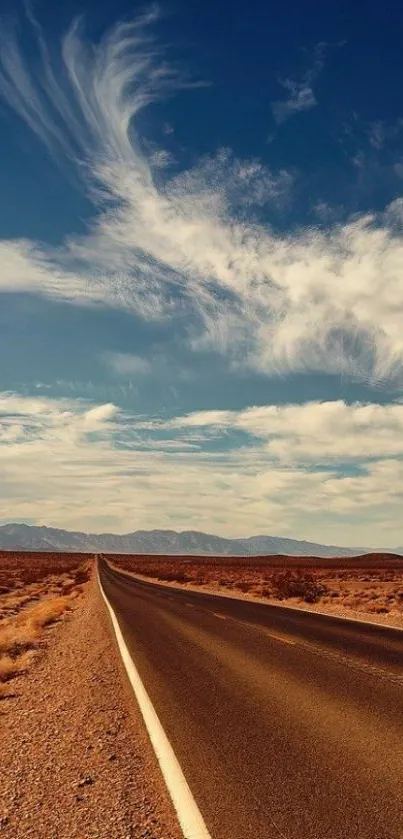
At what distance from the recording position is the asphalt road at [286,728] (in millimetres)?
4328

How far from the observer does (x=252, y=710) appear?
299 inches

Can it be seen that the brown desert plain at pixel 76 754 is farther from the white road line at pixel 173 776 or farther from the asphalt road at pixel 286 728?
the asphalt road at pixel 286 728

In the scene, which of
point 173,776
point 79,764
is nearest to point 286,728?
point 173,776

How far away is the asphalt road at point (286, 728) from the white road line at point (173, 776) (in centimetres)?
8

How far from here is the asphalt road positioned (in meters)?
4.33

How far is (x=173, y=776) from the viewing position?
17.6ft

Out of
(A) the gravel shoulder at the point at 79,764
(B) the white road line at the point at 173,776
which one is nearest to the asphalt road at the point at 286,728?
(B) the white road line at the point at 173,776

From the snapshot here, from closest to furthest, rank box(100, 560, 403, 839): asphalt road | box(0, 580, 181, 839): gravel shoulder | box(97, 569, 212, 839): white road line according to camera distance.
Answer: box(97, 569, 212, 839): white road line, box(100, 560, 403, 839): asphalt road, box(0, 580, 181, 839): gravel shoulder

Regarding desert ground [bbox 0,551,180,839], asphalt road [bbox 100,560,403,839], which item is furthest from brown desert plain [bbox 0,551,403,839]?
asphalt road [bbox 100,560,403,839]

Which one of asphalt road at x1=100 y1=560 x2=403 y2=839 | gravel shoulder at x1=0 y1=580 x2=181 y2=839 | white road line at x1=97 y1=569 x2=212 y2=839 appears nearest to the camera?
white road line at x1=97 y1=569 x2=212 y2=839

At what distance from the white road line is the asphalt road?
8 centimetres

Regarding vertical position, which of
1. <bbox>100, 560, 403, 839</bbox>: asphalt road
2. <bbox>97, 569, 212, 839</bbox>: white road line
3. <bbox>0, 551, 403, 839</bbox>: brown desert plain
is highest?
<bbox>100, 560, 403, 839</bbox>: asphalt road

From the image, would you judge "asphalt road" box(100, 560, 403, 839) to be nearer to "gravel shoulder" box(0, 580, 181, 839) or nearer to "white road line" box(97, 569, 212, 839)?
"white road line" box(97, 569, 212, 839)

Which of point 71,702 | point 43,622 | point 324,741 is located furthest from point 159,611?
point 324,741
